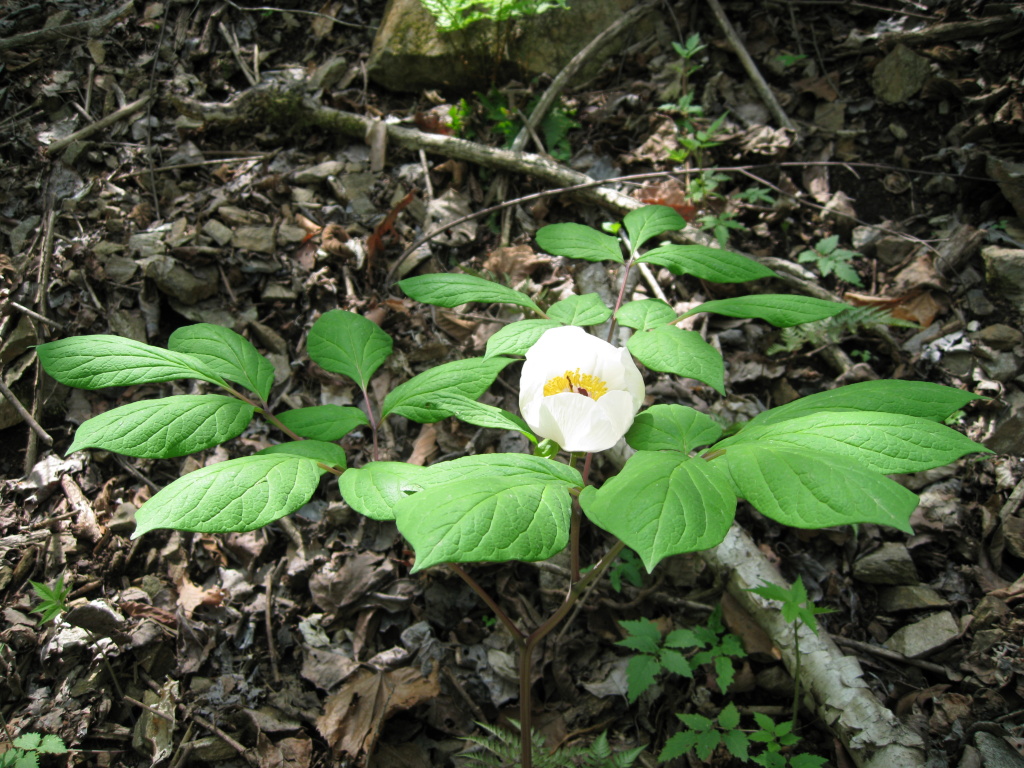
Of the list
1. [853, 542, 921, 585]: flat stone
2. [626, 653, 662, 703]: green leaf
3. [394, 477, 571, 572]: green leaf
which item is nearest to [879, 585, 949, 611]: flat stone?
[853, 542, 921, 585]: flat stone

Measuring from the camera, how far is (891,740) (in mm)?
1598

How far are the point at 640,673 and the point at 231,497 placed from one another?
1.32m

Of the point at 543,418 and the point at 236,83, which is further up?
the point at 236,83

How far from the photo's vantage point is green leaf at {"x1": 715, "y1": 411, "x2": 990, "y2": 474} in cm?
105

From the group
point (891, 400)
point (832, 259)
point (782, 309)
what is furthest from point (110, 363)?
point (832, 259)

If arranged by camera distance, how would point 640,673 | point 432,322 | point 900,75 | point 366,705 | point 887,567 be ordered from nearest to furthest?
point 640,673, point 366,705, point 887,567, point 432,322, point 900,75

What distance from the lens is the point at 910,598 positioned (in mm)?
2045

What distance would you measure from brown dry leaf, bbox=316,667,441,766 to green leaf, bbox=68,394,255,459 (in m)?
1.07

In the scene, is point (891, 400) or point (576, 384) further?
point (576, 384)

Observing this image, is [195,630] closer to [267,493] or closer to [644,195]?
[267,493]

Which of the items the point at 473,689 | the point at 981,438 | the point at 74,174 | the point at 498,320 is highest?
the point at 74,174

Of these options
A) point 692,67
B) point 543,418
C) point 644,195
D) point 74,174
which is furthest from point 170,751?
point 692,67

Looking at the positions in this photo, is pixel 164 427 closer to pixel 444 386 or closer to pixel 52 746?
pixel 444 386

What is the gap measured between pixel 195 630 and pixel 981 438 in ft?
9.94
